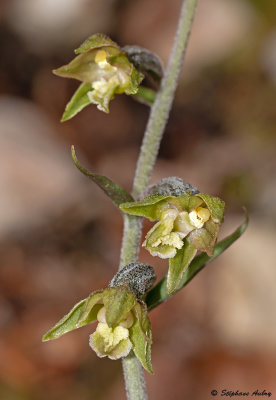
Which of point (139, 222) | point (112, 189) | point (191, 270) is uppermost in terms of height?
point (112, 189)

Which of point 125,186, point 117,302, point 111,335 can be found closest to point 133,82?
point 117,302

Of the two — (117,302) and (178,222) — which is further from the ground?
(178,222)

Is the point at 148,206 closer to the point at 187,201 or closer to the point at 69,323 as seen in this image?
the point at 187,201

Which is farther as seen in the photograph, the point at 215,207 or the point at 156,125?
the point at 156,125

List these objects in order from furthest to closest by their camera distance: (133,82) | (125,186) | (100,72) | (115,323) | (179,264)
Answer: (125,186)
(100,72)
(133,82)
(179,264)
(115,323)

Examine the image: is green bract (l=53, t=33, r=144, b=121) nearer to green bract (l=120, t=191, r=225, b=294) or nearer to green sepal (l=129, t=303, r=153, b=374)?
green bract (l=120, t=191, r=225, b=294)

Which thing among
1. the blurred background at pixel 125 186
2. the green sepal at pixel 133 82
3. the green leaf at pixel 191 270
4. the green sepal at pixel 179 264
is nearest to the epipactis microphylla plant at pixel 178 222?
the green sepal at pixel 179 264

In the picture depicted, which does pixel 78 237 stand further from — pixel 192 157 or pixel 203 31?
pixel 203 31

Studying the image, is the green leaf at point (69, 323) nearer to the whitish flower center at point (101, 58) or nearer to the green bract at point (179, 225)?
the green bract at point (179, 225)
